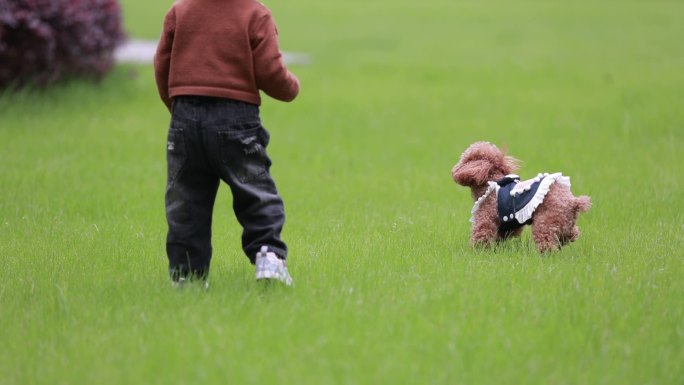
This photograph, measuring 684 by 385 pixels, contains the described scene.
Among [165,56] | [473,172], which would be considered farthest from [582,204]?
[165,56]

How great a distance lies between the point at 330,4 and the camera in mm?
30375

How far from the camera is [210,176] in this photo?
16.9ft

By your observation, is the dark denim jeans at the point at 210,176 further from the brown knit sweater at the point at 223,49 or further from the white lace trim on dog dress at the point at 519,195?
the white lace trim on dog dress at the point at 519,195

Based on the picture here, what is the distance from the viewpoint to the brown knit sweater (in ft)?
16.2

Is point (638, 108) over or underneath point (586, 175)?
over

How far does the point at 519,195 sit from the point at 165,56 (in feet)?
A: 7.89

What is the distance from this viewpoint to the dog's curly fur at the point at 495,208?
19.2 ft

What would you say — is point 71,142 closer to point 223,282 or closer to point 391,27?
point 223,282

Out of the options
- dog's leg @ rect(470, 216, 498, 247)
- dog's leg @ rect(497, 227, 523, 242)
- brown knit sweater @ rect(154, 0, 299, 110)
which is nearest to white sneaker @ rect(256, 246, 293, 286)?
brown knit sweater @ rect(154, 0, 299, 110)

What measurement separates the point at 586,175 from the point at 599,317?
4.18 meters

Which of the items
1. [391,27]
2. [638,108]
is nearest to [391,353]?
[638,108]

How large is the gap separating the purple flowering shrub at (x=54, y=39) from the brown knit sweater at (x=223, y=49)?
7.37 metres

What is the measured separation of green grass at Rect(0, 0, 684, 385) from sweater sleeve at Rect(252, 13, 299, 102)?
1118 millimetres

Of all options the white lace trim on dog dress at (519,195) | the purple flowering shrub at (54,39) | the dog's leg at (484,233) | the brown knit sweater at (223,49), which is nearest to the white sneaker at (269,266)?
the brown knit sweater at (223,49)
